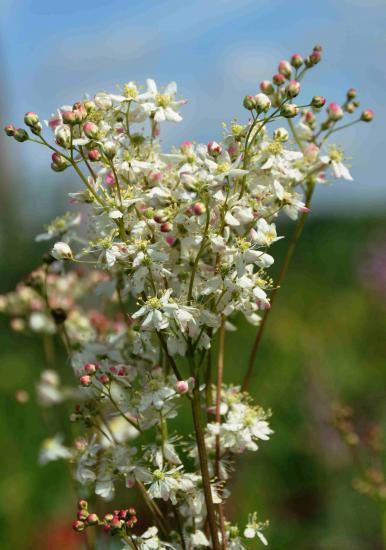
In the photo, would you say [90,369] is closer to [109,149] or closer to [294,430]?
[109,149]

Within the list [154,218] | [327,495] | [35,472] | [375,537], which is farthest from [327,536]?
[35,472]

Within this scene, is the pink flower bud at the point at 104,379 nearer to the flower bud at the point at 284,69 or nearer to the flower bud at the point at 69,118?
the flower bud at the point at 69,118

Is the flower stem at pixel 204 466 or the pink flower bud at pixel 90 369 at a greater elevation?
the pink flower bud at pixel 90 369

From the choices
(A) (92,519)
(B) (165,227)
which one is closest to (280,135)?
(B) (165,227)

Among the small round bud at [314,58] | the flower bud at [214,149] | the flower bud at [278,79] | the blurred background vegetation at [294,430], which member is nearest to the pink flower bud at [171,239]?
the flower bud at [214,149]

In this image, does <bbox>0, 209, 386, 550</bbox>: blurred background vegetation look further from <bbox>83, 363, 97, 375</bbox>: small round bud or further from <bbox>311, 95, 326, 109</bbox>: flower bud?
<bbox>311, 95, 326, 109</bbox>: flower bud

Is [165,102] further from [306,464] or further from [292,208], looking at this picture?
[306,464]
